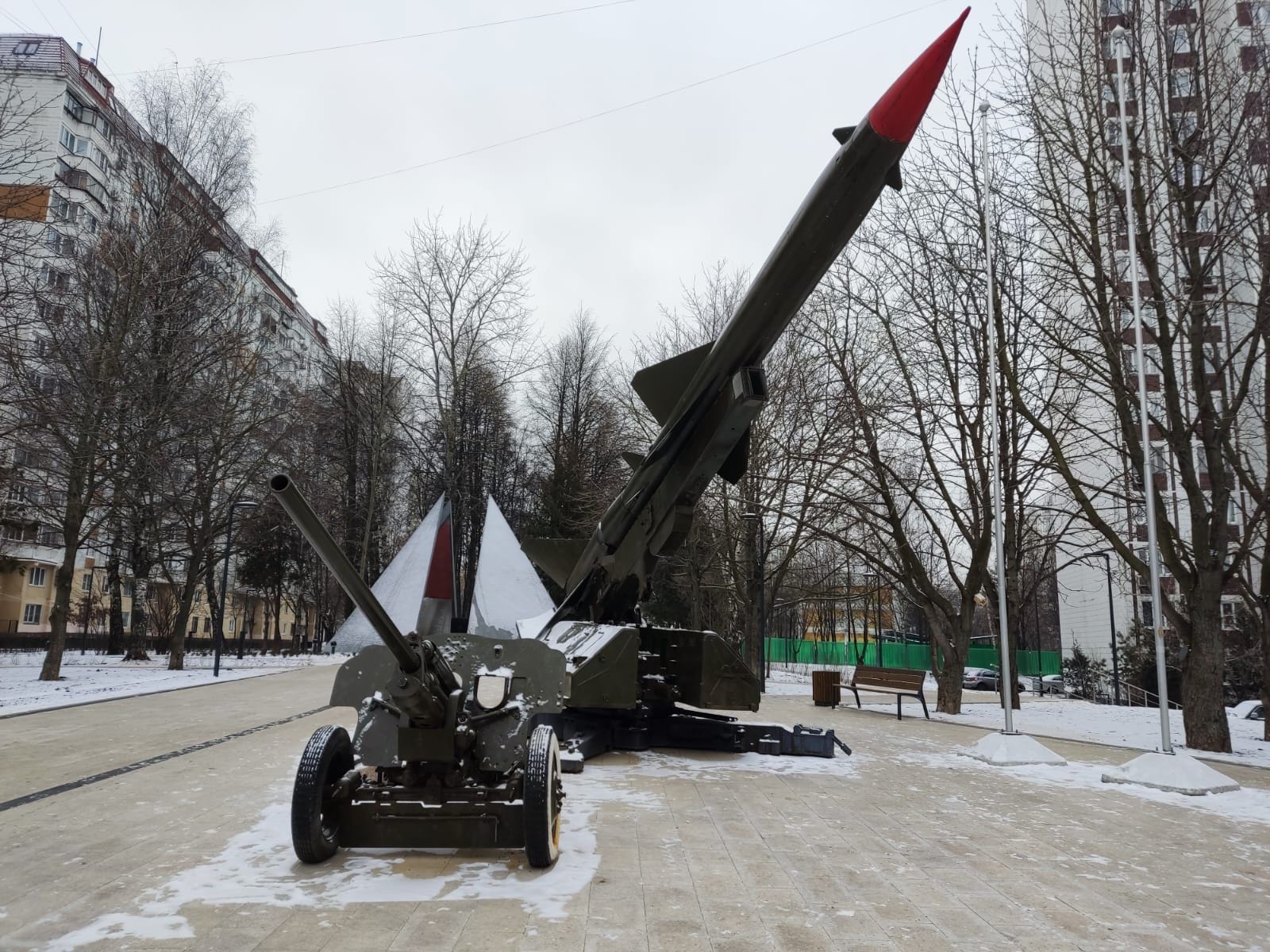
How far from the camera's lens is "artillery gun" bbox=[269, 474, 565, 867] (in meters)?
4.49

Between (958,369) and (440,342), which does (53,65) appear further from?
(958,369)

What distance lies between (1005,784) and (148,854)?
697cm

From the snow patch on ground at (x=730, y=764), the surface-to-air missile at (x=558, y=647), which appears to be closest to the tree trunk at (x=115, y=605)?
the surface-to-air missile at (x=558, y=647)

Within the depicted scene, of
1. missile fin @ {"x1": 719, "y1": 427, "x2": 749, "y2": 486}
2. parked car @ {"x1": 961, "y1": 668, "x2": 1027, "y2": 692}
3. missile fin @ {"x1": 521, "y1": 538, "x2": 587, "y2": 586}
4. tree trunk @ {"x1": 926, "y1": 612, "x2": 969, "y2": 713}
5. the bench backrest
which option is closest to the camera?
missile fin @ {"x1": 719, "y1": 427, "x2": 749, "y2": 486}

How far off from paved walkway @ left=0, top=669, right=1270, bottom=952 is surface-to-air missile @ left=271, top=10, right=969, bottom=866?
37 cm

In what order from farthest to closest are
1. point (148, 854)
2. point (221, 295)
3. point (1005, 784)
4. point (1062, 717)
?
point (221, 295) → point (1062, 717) → point (1005, 784) → point (148, 854)

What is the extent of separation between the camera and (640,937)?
12.0 feet

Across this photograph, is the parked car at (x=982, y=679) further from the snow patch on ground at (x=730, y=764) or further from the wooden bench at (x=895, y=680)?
the snow patch on ground at (x=730, y=764)

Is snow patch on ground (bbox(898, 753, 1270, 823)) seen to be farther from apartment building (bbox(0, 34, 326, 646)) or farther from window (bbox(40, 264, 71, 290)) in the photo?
window (bbox(40, 264, 71, 290))

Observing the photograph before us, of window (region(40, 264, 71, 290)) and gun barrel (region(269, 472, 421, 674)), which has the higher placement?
window (region(40, 264, 71, 290))

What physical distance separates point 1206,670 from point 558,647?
753 centimetres

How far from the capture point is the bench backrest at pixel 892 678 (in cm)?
1373

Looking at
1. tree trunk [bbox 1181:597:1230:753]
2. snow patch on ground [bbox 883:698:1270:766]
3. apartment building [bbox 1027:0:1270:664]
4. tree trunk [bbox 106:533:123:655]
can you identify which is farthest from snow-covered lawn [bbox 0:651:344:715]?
apartment building [bbox 1027:0:1270:664]

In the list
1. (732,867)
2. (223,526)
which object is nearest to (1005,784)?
(732,867)
